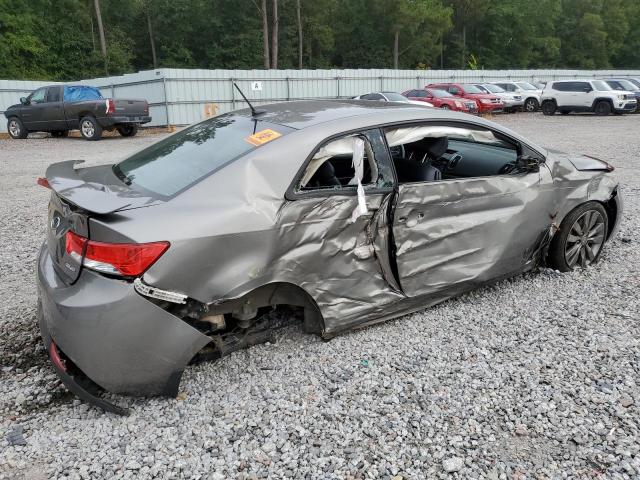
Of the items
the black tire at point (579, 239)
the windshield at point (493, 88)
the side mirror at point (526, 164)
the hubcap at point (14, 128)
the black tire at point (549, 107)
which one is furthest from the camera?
the windshield at point (493, 88)

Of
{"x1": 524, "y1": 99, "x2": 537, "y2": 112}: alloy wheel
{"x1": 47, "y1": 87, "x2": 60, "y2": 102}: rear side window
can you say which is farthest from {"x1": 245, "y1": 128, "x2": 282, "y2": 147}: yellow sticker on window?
{"x1": 524, "y1": 99, "x2": 537, "y2": 112}: alloy wheel

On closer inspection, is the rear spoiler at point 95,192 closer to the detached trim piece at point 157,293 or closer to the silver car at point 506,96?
the detached trim piece at point 157,293

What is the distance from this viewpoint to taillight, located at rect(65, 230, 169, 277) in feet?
8.61

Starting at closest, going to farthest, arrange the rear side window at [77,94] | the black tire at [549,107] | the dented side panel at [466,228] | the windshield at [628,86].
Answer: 1. the dented side panel at [466,228]
2. the rear side window at [77,94]
3. the windshield at [628,86]
4. the black tire at [549,107]

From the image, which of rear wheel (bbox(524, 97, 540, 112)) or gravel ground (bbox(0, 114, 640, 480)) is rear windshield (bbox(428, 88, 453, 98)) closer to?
rear wheel (bbox(524, 97, 540, 112))

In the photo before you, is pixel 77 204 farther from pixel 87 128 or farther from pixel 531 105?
pixel 531 105

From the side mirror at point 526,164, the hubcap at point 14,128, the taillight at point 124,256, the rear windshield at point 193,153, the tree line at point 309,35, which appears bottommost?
the hubcap at point 14,128

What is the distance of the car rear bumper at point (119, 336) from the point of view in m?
2.64

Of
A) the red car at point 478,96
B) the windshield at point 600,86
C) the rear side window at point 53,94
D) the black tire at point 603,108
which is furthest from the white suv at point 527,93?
the rear side window at point 53,94

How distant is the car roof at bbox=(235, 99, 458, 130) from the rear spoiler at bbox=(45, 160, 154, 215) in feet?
3.38

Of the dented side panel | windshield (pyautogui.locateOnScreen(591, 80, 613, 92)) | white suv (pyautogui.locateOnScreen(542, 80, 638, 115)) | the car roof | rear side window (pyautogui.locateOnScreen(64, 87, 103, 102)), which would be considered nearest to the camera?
the car roof

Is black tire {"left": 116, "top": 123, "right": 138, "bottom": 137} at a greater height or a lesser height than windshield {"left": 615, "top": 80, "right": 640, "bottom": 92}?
lesser

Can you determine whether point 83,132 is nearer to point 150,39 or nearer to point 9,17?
point 9,17

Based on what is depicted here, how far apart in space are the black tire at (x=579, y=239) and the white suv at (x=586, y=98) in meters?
23.7
